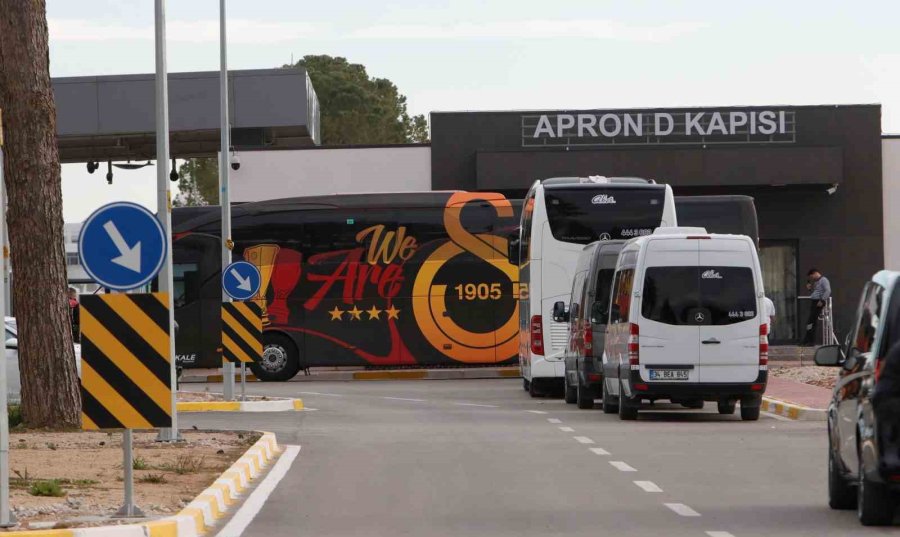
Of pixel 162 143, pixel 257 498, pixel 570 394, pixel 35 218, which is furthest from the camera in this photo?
pixel 570 394

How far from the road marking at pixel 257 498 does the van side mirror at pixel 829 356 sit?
426 cm

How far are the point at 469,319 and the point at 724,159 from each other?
11635 millimetres

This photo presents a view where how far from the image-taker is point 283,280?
4044 centimetres

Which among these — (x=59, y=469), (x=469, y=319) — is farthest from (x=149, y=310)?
(x=469, y=319)

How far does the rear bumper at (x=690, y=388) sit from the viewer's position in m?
24.0

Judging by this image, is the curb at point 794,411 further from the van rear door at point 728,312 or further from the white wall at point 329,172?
the white wall at point 329,172

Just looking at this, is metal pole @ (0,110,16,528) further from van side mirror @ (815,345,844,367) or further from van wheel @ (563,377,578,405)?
van wheel @ (563,377,578,405)

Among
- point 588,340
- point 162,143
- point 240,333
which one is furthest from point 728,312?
point 240,333

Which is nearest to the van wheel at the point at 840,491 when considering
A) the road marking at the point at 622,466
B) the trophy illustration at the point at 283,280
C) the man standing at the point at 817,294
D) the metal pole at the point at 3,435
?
the road marking at the point at 622,466

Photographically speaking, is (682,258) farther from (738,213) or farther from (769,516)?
(738,213)

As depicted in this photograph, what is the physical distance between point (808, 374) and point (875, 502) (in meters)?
24.5

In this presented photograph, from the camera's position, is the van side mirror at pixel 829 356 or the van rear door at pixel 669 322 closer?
the van side mirror at pixel 829 356

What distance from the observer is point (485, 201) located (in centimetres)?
4081

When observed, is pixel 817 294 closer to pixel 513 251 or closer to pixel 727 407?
pixel 513 251
